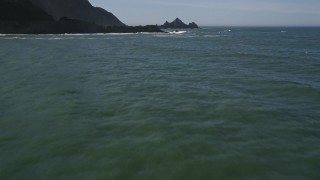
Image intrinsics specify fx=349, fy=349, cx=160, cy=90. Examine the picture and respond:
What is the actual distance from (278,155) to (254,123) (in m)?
3.20

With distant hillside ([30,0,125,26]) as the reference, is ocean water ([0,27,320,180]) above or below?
below

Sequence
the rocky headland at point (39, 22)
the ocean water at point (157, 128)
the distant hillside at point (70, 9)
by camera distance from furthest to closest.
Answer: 1. the distant hillside at point (70, 9)
2. the rocky headland at point (39, 22)
3. the ocean water at point (157, 128)

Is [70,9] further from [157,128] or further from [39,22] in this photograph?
[157,128]

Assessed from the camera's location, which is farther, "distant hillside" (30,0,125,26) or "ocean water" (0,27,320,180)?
"distant hillside" (30,0,125,26)

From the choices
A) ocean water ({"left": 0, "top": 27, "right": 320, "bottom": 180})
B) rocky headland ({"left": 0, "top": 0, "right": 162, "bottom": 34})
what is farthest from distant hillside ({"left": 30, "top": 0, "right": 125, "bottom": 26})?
ocean water ({"left": 0, "top": 27, "right": 320, "bottom": 180})

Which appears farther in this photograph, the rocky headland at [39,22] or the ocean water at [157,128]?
the rocky headland at [39,22]

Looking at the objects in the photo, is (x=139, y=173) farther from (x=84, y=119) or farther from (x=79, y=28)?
(x=79, y=28)

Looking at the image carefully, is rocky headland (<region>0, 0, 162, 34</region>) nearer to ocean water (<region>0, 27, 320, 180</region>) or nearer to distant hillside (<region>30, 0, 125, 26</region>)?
distant hillside (<region>30, 0, 125, 26</region>)

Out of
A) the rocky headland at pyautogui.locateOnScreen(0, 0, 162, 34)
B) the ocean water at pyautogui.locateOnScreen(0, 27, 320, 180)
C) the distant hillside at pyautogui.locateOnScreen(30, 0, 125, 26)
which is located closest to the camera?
the ocean water at pyautogui.locateOnScreen(0, 27, 320, 180)

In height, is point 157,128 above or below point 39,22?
below

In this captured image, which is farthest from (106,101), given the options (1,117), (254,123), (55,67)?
(55,67)

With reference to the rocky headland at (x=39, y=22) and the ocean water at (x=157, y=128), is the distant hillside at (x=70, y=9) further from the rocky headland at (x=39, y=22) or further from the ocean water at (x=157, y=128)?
the ocean water at (x=157, y=128)

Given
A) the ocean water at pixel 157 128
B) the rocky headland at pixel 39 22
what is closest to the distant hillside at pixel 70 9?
the rocky headland at pixel 39 22

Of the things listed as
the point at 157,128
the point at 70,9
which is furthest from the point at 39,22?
the point at 157,128
